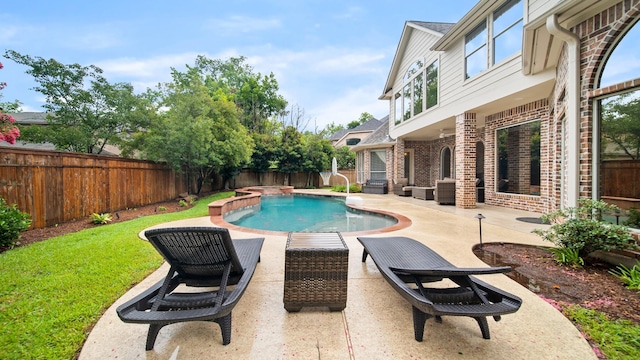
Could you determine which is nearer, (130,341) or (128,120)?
(130,341)

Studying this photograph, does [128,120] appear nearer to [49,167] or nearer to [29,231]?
[49,167]

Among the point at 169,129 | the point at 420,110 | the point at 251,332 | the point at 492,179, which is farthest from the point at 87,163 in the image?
the point at 492,179

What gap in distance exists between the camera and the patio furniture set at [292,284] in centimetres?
192

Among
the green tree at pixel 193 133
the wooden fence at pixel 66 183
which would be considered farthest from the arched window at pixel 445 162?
the wooden fence at pixel 66 183

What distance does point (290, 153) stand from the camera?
19.7 metres

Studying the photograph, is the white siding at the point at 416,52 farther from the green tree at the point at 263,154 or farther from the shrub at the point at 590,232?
the green tree at the point at 263,154

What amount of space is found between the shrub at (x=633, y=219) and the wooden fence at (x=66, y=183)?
10.4m

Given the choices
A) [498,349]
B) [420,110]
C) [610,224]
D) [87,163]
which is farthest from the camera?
[420,110]

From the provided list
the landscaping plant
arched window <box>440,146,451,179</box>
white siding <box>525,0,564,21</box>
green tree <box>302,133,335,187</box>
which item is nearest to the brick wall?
white siding <box>525,0,564,21</box>

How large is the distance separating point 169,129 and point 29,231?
19.3ft

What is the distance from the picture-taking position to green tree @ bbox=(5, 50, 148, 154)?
29.4 feet

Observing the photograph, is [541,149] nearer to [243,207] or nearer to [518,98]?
[518,98]

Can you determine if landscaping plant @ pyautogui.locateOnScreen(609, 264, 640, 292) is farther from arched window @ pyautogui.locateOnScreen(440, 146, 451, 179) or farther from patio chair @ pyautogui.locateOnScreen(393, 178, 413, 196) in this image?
arched window @ pyautogui.locateOnScreen(440, 146, 451, 179)

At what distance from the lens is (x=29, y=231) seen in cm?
548
